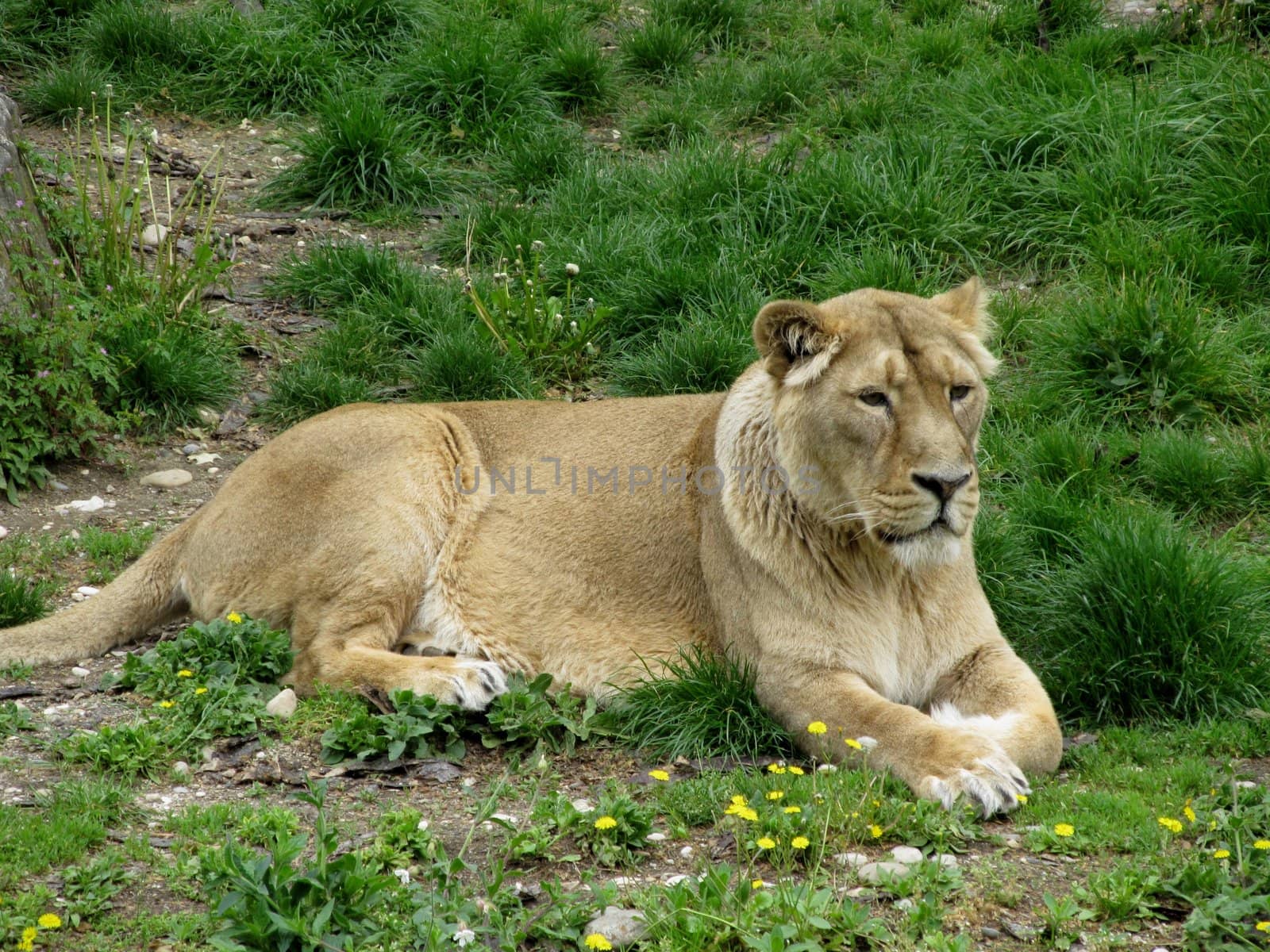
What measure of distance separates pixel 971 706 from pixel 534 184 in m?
5.57

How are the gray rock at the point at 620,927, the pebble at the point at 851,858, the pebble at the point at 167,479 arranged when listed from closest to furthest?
the gray rock at the point at 620,927
the pebble at the point at 851,858
the pebble at the point at 167,479

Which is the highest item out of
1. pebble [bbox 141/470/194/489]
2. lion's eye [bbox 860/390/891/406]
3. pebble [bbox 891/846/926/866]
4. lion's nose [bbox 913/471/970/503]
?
lion's eye [bbox 860/390/891/406]

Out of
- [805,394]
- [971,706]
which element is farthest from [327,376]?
[971,706]

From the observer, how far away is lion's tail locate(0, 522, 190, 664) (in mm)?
5363

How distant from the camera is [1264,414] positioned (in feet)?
22.0

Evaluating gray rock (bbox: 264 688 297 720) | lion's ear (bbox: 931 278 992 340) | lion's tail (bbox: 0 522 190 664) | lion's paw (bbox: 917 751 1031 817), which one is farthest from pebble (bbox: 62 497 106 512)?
lion's paw (bbox: 917 751 1031 817)

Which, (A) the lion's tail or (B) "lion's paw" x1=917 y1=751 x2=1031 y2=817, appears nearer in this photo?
(B) "lion's paw" x1=917 y1=751 x2=1031 y2=817

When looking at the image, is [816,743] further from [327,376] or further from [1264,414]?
[327,376]

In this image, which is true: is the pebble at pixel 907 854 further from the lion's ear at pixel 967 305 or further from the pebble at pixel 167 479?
the pebble at pixel 167 479

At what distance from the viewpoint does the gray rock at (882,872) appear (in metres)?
3.66

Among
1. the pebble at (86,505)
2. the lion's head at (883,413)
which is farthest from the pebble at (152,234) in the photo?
the lion's head at (883,413)

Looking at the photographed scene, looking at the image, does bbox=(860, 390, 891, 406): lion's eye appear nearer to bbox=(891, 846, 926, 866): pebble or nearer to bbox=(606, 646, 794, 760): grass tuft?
bbox=(606, 646, 794, 760): grass tuft

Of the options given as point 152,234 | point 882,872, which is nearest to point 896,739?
point 882,872

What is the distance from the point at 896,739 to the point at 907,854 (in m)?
0.60
